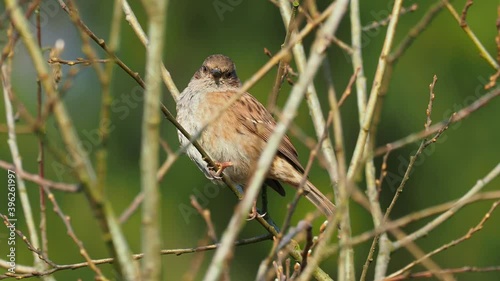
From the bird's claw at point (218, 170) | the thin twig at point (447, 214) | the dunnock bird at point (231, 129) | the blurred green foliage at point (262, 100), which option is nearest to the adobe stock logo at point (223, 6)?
the blurred green foliage at point (262, 100)

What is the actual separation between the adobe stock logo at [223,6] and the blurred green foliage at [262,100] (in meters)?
0.05

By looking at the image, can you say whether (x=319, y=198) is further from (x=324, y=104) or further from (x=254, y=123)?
(x=324, y=104)

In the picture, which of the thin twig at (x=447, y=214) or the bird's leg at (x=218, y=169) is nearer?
the thin twig at (x=447, y=214)

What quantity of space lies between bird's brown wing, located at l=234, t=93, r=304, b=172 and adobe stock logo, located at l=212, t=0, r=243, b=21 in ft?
18.9

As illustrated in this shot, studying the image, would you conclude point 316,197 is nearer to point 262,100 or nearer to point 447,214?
point 447,214

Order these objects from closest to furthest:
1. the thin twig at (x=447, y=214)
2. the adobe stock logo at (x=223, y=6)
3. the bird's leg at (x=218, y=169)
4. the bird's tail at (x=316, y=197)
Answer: the thin twig at (x=447, y=214)
the bird's leg at (x=218, y=169)
the bird's tail at (x=316, y=197)
the adobe stock logo at (x=223, y=6)

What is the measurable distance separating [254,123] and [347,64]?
6360 millimetres

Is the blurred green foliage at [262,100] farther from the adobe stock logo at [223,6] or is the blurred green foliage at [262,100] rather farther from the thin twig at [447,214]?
the thin twig at [447,214]

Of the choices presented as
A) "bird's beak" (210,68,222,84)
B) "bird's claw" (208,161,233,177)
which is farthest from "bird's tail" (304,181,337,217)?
"bird's beak" (210,68,222,84)

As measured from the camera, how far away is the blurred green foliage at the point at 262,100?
10.7 metres

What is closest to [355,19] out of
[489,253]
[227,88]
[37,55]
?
[227,88]

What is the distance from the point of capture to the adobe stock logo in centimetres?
1185

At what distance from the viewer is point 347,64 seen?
12203 millimetres

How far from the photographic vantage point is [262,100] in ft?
33.6
